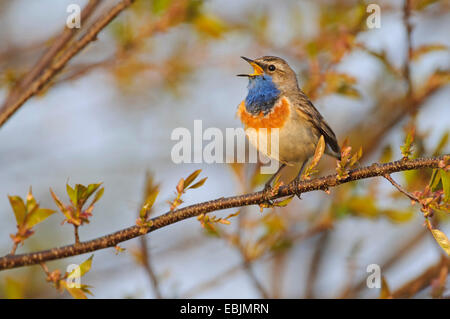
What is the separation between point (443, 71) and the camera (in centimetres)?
495

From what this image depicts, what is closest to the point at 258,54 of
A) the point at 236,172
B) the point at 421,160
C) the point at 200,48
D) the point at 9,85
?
the point at 200,48

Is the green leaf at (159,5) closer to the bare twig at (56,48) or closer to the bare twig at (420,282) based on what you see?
the bare twig at (56,48)

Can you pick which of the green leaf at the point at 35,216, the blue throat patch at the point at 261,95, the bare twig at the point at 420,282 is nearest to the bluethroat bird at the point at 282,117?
the blue throat patch at the point at 261,95

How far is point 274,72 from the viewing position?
555 cm

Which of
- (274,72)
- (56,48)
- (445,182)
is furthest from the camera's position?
(274,72)

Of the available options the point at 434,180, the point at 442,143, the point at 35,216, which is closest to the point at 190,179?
the point at 35,216

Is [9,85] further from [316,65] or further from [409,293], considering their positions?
[409,293]

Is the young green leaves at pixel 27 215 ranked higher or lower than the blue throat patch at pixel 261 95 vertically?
lower

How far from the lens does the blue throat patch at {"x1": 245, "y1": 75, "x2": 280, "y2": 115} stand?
17.1ft

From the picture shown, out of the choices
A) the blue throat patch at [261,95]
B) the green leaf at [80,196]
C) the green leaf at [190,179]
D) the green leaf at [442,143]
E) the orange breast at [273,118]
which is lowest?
the green leaf at [80,196]

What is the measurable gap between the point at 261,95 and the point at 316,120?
23.5 inches

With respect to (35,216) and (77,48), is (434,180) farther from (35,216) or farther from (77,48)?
(77,48)

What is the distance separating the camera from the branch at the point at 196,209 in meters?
2.56
